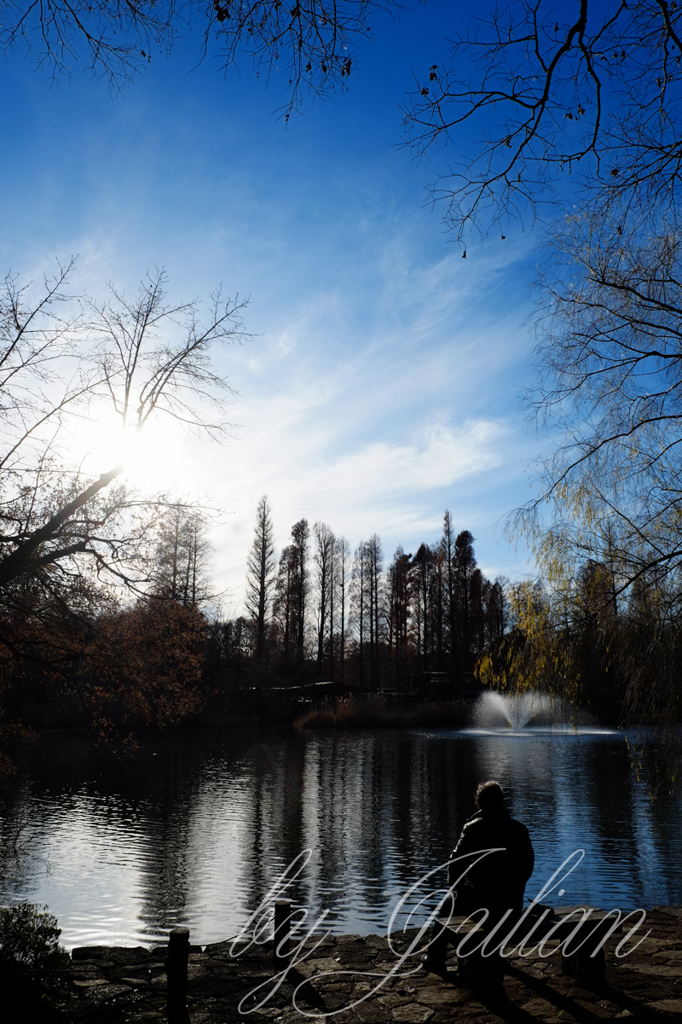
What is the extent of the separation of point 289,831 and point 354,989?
9178mm

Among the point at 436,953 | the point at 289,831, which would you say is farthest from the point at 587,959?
the point at 289,831

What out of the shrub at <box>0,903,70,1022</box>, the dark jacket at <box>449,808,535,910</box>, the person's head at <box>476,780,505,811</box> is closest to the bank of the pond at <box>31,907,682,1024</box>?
the shrub at <box>0,903,70,1022</box>

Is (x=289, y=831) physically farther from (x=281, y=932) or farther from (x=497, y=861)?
(x=497, y=861)

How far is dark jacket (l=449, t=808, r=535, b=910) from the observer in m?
5.73

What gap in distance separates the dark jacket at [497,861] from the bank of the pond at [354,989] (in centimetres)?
71

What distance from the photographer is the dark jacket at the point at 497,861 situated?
18.8 feet

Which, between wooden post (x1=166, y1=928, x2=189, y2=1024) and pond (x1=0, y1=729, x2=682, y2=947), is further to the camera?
pond (x1=0, y1=729, x2=682, y2=947)

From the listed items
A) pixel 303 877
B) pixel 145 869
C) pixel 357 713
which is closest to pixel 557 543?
pixel 303 877

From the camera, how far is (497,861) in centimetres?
572

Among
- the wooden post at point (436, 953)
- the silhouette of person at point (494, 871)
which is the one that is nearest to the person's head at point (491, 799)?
the silhouette of person at point (494, 871)

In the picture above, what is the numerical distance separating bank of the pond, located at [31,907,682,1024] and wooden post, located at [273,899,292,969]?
116 mm

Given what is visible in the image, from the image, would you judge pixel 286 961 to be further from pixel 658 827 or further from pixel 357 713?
pixel 357 713

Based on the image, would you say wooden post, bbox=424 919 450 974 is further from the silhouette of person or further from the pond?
the pond

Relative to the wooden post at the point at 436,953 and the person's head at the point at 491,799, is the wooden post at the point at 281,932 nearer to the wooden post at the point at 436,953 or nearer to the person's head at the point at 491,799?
the wooden post at the point at 436,953
